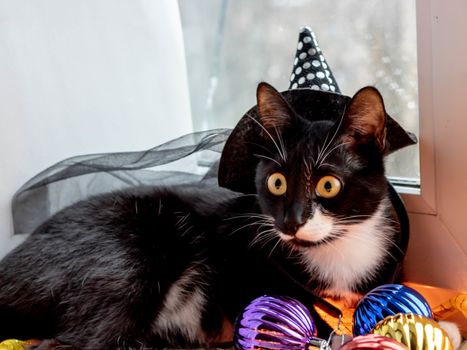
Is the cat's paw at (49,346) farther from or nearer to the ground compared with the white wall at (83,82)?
nearer to the ground

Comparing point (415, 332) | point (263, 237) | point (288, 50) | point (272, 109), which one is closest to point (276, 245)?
point (263, 237)

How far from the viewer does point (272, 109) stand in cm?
102

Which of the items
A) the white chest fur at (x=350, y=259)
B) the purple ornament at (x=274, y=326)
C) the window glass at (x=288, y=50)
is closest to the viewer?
the purple ornament at (x=274, y=326)

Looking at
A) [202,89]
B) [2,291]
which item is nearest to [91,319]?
[2,291]

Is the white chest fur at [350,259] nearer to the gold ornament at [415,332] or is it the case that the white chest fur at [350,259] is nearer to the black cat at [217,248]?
→ the black cat at [217,248]

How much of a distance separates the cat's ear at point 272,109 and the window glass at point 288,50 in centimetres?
31

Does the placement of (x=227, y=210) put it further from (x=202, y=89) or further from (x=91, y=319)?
(x=202, y=89)

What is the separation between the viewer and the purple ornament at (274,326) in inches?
33.4

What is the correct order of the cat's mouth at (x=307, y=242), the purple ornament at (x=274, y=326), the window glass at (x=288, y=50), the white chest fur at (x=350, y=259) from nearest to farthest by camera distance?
1. the purple ornament at (x=274, y=326)
2. the cat's mouth at (x=307, y=242)
3. the white chest fur at (x=350, y=259)
4. the window glass at (x=288, y=50)

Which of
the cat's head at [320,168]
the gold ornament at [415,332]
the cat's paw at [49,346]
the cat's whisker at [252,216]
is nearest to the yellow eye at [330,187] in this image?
the cat's head at [320,168]

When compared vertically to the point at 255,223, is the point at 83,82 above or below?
above

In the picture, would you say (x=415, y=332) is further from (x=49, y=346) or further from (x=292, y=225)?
(x=49, y=346)

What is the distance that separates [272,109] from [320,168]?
140 mm

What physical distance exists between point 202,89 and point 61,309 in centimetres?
80
